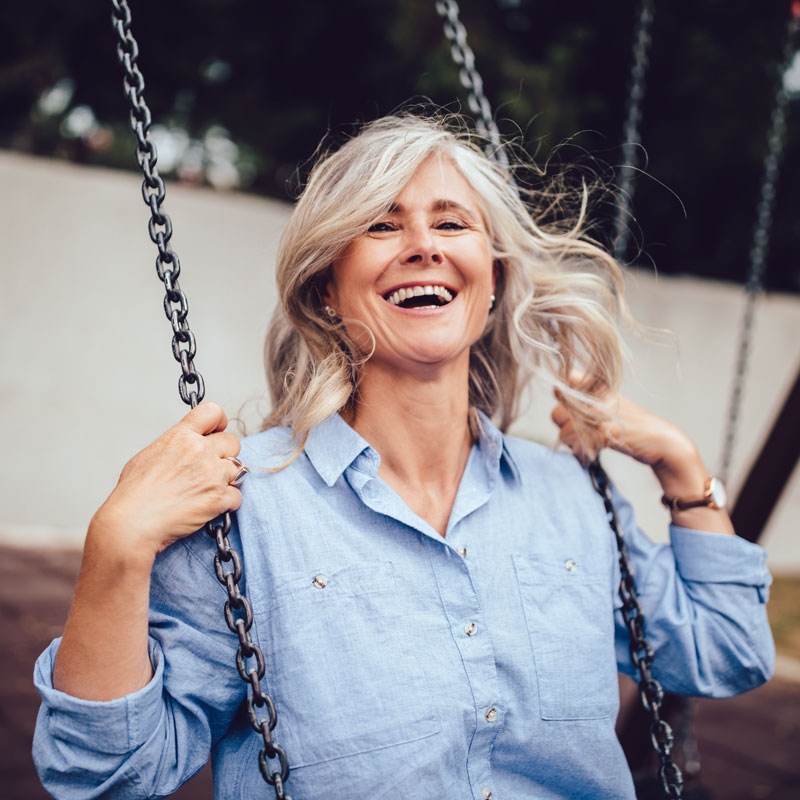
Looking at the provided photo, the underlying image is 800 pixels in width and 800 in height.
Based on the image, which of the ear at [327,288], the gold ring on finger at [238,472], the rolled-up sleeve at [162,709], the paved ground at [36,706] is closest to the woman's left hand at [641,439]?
the ear at [327,288]

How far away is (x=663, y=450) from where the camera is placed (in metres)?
1.82

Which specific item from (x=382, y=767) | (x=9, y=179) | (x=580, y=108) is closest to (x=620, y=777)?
(x=382, y=767)

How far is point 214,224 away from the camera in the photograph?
17.1 feet

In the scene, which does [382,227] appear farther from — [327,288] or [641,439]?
[641,439]

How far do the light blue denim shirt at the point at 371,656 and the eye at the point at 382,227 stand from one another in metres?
0.36

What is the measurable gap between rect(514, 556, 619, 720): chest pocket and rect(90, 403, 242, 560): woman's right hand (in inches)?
21.9

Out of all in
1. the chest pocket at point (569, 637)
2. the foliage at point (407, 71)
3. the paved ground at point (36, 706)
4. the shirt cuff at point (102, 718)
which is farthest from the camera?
the foliage at point (407, 71)

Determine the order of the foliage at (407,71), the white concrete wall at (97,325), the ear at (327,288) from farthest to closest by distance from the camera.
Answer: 1. the foliage at (407,71)
2. the white concrete wall at (97,325)
3. the ear at (327,288)

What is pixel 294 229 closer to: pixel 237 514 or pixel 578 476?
pixel 237 514

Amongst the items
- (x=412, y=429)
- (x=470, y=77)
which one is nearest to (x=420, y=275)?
(x=412, y=429)

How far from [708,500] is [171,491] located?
1.12 metres

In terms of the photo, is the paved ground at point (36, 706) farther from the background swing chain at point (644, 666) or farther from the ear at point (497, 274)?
the ear at point (497, 274)

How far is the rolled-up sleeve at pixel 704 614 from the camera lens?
171 centimetres

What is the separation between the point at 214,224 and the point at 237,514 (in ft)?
13.5
